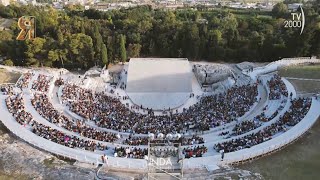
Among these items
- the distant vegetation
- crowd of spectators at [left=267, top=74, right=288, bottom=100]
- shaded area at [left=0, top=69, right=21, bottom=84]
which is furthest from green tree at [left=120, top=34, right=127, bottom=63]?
crowd of spectators at [left=267, top=74, right=288, bottom=100]

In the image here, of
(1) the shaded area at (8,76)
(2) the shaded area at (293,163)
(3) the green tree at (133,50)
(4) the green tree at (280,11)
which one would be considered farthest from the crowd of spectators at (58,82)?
(4) the green tree at (280,11)

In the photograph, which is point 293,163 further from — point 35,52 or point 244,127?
point 35,52

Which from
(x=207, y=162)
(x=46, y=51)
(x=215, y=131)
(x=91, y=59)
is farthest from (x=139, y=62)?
(x=207, y=162)

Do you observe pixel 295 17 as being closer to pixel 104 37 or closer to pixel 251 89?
pixel 251 89

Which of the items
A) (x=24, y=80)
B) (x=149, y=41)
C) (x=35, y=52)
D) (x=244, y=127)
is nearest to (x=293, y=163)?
(x=244, y=127)

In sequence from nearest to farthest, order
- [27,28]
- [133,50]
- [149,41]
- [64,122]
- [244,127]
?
[244,127] → [64,122] → [133,50] → [27,28] → [149,41]

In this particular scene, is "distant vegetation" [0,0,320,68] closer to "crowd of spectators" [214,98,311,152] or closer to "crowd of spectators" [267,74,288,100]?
"crowd of spectators" [267,74,288,100]
